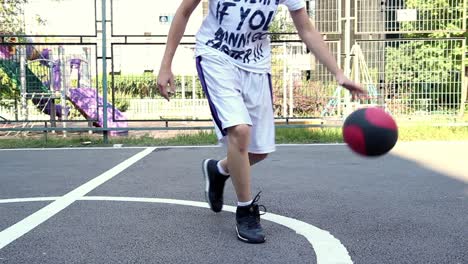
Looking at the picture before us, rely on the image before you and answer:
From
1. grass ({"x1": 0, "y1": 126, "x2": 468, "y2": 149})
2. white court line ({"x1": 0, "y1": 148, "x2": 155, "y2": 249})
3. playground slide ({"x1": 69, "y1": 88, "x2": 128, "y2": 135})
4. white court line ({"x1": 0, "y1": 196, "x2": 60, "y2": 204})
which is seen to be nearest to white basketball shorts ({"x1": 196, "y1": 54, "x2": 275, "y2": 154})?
white court line ({"x1": 0, "y1": 148, "x2": 155, "y2": 249})

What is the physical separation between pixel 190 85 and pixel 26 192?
5089 millimetres

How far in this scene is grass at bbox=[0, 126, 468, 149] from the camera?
29.5 feet

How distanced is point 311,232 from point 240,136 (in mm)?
767

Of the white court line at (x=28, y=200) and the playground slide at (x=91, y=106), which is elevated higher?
the playground slide at (x=91, y=106)

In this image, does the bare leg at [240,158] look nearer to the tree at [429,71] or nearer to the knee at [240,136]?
the knee at [240,136]

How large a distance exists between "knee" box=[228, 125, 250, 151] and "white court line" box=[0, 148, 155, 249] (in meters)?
1.47

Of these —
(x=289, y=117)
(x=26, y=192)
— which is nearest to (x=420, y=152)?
(x=289, y=117)

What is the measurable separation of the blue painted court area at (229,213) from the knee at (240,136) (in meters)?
0.58

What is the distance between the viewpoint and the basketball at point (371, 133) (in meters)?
3.33

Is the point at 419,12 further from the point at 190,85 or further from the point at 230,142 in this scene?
the point at 230,142

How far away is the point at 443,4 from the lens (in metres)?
10.5

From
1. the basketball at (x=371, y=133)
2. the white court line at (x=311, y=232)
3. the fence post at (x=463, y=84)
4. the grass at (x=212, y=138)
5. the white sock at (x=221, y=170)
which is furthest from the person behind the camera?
the fence post at (x=463, y=84)

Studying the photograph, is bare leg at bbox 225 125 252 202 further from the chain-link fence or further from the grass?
the chain-link fence

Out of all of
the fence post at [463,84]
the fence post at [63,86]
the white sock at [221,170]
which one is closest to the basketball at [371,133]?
the white sock at [221,170]
